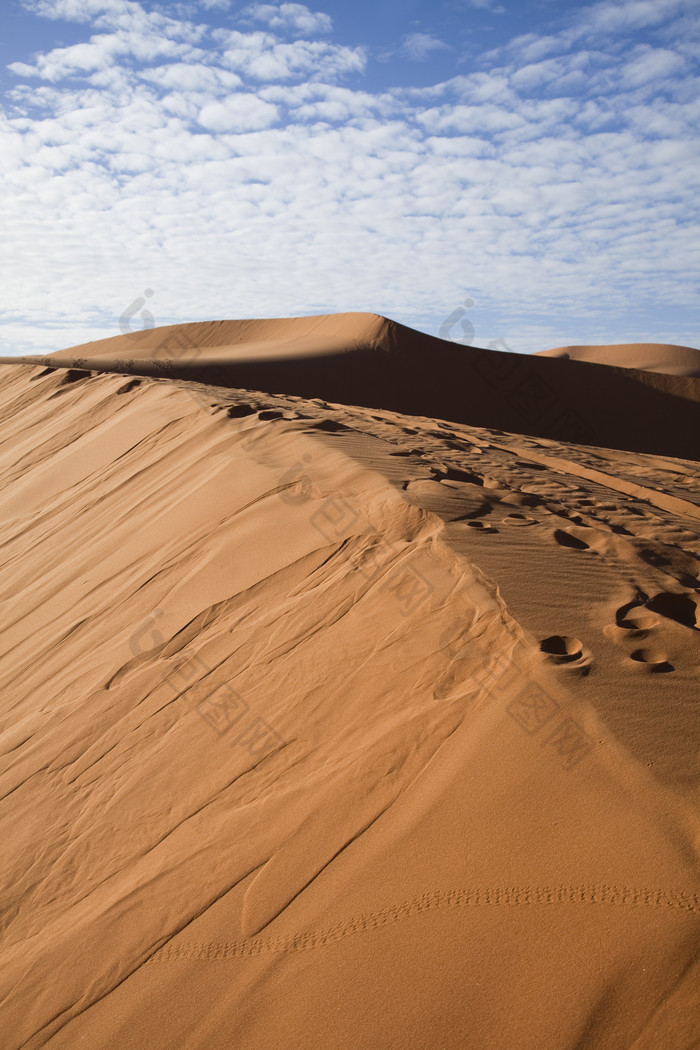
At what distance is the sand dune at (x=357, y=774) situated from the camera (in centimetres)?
154

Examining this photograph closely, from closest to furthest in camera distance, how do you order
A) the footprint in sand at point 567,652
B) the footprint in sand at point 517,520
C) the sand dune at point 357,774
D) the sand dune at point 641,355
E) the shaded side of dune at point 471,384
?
the sand dune at point 357,774
the footprint in sand at point 567,652
the footprint in sand at point 517,520
the shaded side of dune at point 471,384
the sand dune at point 641,355

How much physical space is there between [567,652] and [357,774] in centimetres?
80

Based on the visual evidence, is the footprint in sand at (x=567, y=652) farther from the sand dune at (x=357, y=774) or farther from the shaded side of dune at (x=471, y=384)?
the shaded side of dune at (x=471, y=384)

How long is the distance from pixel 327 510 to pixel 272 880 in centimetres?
198

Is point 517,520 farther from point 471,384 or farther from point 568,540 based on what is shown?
point 471,384

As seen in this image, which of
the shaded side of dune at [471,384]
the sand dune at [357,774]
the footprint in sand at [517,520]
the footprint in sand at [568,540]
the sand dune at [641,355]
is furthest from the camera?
the sand dune at [641,355]

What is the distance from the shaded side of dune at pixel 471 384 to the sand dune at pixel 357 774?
13765 mm

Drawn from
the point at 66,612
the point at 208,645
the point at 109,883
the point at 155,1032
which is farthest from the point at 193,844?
the point at 66,612

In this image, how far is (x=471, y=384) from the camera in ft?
62.9

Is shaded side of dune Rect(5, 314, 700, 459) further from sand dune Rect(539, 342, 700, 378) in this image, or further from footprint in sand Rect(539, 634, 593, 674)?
sand dune Rect(539, 342, 700, 378)

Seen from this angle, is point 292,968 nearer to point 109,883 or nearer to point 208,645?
point 109,883

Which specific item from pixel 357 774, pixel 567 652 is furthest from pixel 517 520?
pixel 357 774

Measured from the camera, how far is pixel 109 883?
6.75ft

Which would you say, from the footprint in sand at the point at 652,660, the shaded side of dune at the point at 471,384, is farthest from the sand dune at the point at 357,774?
the shaded side of dune at the point at 471,384
